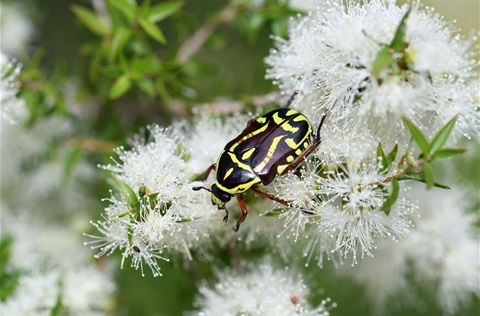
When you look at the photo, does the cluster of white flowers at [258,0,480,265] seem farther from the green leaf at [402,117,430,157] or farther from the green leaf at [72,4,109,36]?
the green leaf at [72,4,109,36]

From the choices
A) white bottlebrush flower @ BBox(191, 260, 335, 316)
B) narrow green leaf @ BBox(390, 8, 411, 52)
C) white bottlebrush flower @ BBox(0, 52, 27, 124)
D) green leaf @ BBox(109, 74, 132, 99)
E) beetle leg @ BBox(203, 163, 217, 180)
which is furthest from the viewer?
green leaf @ BBox(109, 74, 132, 99)

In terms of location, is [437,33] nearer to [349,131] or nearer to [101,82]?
[349,131]

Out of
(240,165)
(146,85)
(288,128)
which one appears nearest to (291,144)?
(288,128)

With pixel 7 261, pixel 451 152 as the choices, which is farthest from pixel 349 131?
pixel 7 261

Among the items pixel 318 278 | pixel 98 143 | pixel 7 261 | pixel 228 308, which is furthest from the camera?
pixel 318 278

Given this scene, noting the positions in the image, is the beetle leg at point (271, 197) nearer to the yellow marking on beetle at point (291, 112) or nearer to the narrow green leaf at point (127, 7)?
the yellow marking on beetle at point (291, 112)

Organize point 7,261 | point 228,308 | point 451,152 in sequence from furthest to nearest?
point 7,261, point 228,308, point 451,152

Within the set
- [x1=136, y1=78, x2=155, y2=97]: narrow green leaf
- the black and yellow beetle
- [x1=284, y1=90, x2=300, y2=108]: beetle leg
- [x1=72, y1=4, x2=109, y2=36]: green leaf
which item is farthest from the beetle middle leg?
[x1=72, y1=4, x2=109, y2=36]: green leaf
